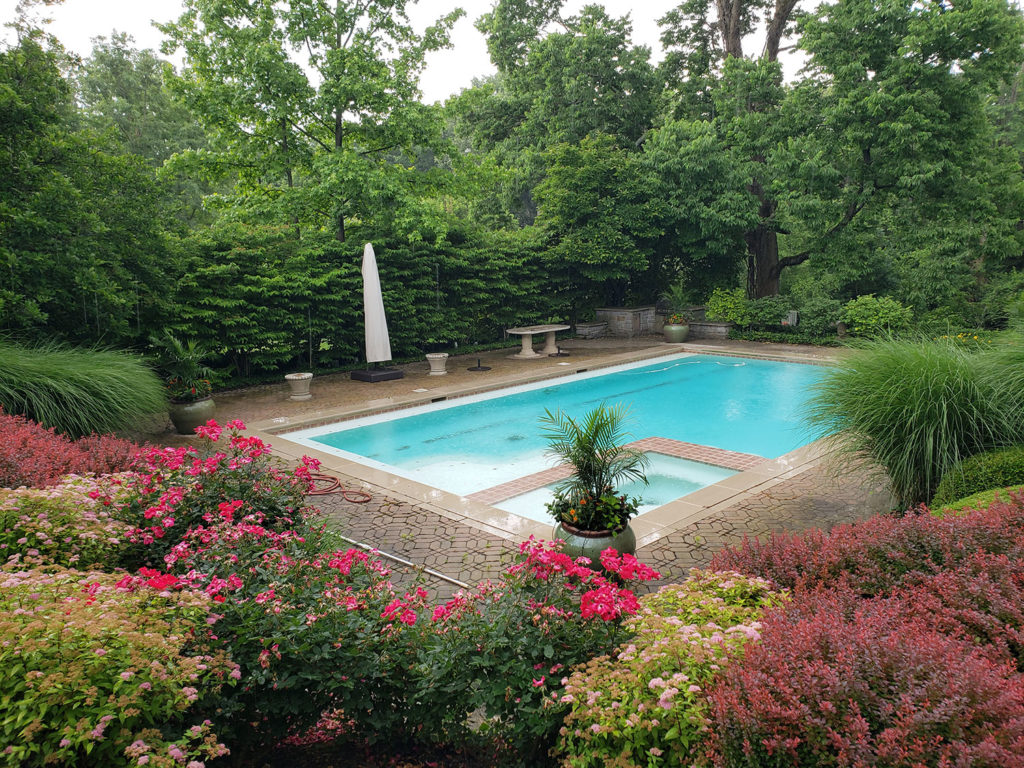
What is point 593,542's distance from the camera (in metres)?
4.38

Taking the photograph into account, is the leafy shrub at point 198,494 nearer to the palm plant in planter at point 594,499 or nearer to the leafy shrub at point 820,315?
the palm plant in planter at point 594,499

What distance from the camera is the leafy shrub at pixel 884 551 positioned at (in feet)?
9.86

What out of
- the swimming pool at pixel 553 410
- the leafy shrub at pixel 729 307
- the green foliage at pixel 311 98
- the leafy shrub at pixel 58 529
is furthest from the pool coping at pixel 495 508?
the leafy shrub at pixel 729 307

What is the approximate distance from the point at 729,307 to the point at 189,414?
1357cm

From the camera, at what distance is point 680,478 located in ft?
24.7

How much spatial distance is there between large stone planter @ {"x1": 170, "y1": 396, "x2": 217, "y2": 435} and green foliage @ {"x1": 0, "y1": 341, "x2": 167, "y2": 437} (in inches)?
29.9

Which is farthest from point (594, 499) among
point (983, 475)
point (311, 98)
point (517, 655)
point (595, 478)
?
point (311, 98)

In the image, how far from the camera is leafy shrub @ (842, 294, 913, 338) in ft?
48.0

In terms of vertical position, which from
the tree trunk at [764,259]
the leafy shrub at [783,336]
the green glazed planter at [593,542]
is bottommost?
the green glazed planter at [593,542]

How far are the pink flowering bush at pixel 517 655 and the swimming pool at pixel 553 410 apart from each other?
447cm

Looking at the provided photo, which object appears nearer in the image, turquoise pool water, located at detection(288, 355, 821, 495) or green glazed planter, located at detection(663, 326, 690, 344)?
turquoise pool water, located at detection(288, 355, 821, 495)

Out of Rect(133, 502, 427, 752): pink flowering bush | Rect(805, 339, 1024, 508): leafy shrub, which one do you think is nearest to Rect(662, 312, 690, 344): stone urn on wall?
Rect(805, 339, 1024, 508): leafy shrub

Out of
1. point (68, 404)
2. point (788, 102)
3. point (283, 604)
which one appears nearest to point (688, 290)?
point (788, 102)

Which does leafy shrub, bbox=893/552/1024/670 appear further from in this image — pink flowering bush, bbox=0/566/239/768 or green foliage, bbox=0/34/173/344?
green foliage, bbox=0/34/173/344
